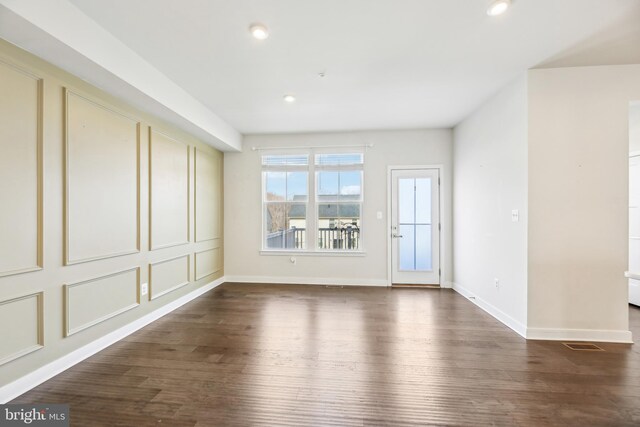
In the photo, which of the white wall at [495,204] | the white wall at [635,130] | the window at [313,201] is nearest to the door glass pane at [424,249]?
the white wall at [495,204]

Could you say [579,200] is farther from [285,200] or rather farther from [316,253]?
[285,200]

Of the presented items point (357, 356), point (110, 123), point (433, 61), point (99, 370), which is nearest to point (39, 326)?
point (99, 370)

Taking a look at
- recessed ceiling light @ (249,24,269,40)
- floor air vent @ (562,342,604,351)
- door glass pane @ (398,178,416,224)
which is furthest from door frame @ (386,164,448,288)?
recessed ceiling light @ (249,24,269,40)

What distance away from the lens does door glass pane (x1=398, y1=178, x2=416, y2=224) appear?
4.88m

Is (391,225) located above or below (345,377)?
above

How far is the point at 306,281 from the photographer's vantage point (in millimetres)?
5020

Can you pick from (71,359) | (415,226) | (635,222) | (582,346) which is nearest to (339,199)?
(415,226)

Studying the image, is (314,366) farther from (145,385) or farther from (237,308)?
(237,308)

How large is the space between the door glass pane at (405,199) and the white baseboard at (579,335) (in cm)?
242

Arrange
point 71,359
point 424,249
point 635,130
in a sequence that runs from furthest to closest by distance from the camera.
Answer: point 424,249 → point 635,130 → point 71,359

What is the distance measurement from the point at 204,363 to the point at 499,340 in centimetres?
286

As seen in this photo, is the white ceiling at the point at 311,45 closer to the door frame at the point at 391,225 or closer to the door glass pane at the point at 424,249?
the door frame at the point at 391,225

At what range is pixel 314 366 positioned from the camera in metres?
2.30

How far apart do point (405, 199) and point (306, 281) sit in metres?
2.34
